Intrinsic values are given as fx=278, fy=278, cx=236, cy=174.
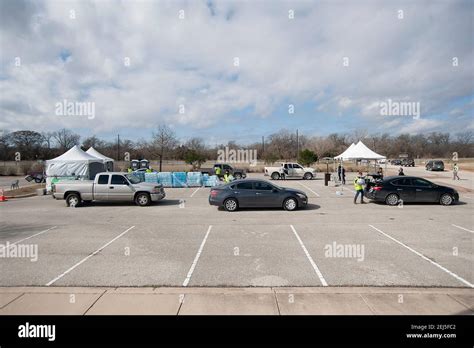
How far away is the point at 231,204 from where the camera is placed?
39.7 feet

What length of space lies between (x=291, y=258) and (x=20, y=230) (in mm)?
8716

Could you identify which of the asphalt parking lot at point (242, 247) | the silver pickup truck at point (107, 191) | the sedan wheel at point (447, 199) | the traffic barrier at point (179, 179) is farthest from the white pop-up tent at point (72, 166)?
the sedan wheel at point (447, 199)

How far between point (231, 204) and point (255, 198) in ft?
3.54

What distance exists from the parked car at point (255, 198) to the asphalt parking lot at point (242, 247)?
1.28 feet

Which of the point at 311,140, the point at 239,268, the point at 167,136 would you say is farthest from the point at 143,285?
the point at 311,140

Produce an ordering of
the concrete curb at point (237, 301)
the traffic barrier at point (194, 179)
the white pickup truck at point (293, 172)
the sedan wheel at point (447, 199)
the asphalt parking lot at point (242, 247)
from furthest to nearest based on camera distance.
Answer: the white pickup truck at point (293, 172) → the traffic barrier at point (194, 179) → the sedan wheel at point (447, 199) → the asphalt parking lot at point (242, 247) → the concrete curb at point (237, 301)

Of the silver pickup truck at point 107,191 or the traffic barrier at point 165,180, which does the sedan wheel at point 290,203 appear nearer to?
the silver pickup truck at point 107,191

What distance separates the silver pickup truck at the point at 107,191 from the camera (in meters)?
13.4

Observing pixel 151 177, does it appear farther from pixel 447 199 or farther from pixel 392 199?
pixel 447 199

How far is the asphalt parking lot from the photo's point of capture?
17.5 feet

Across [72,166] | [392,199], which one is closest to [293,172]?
[392,199]

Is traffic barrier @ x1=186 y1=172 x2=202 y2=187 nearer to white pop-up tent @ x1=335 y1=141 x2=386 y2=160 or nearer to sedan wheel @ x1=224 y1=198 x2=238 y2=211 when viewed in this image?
sedan wheel @ x1=224 y1=198 x2=238 y2=211
